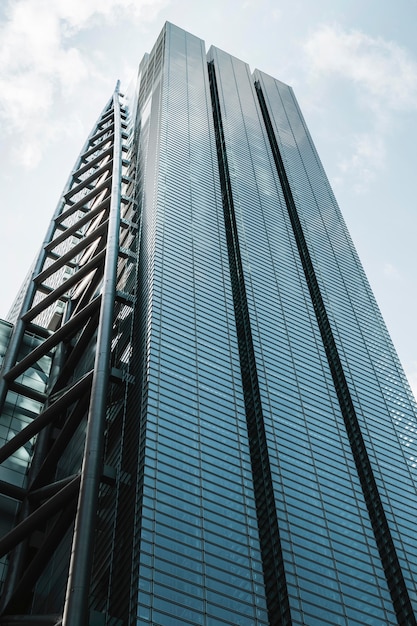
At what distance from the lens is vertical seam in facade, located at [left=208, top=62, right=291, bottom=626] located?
43625mm

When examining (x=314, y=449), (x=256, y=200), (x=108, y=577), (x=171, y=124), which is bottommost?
(x=108, y=577)

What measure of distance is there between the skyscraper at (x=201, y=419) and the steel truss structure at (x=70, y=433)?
0.51 ft

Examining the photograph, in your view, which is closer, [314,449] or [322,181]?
[314,449]

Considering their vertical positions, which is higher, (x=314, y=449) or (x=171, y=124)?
(x=171, y=124)

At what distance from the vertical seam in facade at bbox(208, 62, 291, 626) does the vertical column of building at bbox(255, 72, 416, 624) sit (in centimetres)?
965

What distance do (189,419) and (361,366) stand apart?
28754 millimetres

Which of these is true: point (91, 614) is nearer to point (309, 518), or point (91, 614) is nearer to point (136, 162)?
point (309, 518)

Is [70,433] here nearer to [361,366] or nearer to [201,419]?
[201,419]

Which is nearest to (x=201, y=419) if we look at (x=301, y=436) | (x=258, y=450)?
(x=258, y=450)

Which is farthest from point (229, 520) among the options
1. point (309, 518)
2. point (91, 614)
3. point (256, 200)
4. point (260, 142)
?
point (260, 142)

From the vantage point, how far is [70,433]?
46844mm

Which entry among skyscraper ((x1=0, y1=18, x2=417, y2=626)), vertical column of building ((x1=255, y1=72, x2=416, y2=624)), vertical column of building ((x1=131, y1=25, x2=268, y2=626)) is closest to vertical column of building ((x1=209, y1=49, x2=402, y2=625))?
skyscraper ((x1=0, y1=18, x2=417, y2=626))

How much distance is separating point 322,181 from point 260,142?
399 inches

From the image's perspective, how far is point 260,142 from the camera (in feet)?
342
